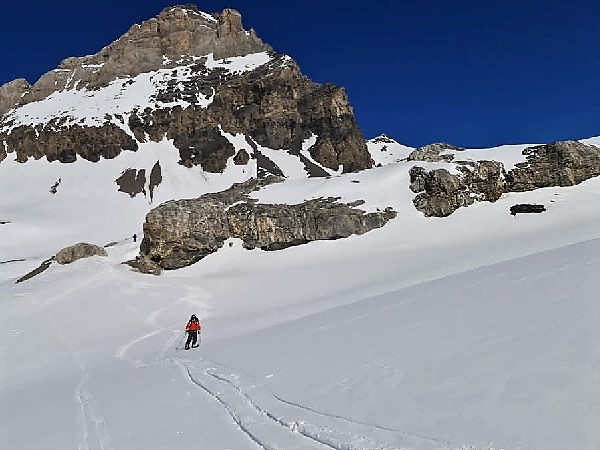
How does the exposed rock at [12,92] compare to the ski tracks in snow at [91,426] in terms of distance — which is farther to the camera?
the exposed rock at [12,92]

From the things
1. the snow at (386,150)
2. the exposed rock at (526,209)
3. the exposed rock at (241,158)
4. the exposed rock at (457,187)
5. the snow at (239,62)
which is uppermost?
the snow at (239,62)

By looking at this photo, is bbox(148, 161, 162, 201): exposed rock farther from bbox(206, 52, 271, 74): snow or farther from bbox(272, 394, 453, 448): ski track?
bbox(272, 394, 453, 448): ski track

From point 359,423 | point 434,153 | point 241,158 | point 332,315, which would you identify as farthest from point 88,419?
point 241,158

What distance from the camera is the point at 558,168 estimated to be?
107 feet

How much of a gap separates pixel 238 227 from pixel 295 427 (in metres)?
25.5

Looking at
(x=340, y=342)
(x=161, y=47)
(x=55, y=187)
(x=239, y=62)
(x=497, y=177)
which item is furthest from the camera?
(x=161, y=47)

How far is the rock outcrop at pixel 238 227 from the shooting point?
31.3 meters

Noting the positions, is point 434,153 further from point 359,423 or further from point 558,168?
point 359,423

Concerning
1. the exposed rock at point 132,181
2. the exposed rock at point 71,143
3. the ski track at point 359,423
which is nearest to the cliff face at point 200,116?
the exposed rock at point 71,143

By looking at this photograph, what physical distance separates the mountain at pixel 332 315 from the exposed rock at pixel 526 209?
0.14 m

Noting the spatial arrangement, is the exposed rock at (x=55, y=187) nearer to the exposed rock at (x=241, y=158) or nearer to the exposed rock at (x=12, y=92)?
the exposed rock at (x=241, y=158)

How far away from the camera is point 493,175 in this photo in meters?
33.2

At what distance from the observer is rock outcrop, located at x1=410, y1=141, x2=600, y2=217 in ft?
106

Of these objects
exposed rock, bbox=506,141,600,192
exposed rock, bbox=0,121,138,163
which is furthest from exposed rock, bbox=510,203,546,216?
exposed rock, bbox=0,121,138,163
